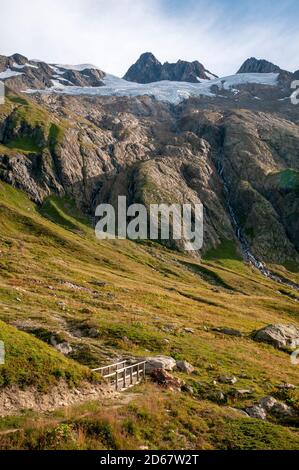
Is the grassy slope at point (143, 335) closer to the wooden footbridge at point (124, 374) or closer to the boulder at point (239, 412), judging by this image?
the boulder at point (239, 412)

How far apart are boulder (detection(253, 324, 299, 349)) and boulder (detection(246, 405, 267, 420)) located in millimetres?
33341

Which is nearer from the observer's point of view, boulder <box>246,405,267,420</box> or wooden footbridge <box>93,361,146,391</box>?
boulder <box>246,405,267,420</box>

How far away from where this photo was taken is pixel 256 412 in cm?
3038

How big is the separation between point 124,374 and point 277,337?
38072 mm

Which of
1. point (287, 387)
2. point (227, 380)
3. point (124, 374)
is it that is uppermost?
point (124, 374)

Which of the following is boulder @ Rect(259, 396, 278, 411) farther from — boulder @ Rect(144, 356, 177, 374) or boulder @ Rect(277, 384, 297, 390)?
boulder @ Rect(144, 356, 177, 374)

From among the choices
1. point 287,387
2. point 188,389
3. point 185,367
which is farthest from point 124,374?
point 287,387

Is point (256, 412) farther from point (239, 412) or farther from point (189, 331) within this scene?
point (189, 331)

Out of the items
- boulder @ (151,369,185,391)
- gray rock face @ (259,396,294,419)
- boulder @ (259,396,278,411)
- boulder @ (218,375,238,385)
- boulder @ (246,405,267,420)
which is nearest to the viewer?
boulder @ (246,405,267,420)

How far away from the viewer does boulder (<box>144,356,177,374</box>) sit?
37.1 m

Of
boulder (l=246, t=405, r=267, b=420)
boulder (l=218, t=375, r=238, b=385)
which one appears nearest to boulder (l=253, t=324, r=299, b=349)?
boulder (l=218, t=375, r=238, b=385)

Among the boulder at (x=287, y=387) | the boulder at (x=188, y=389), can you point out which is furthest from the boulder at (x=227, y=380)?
the boulder at (x=188, y=389)

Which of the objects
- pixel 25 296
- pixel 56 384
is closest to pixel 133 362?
pixel 56 384
